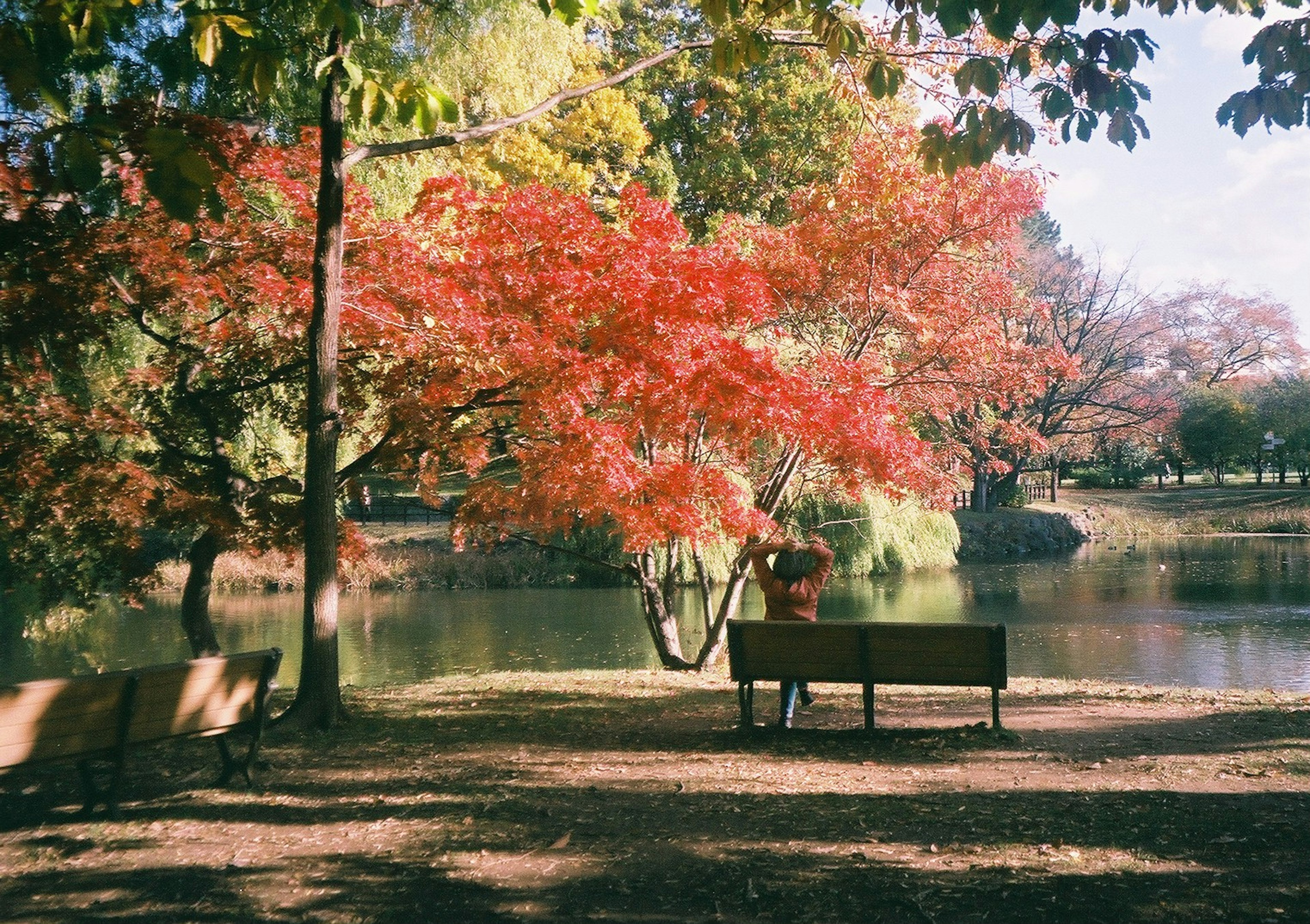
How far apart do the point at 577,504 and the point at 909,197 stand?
4655 millimetres

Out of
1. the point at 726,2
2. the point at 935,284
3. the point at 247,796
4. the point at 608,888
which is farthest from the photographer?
the point at 935,284

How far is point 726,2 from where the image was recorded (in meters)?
4.25

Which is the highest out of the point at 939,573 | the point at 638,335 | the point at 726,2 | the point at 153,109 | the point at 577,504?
the point at 153,109

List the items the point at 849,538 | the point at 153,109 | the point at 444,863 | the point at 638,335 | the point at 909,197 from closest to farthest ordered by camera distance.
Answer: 1. the point at 444,863
2. the point at 153,109
3. the point at 638,335
4. the point at 909,197
5. the point at 849,538

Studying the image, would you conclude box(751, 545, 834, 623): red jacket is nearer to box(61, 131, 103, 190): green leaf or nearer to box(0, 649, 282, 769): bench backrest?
box(0, 649, 282, 769): bench backrest

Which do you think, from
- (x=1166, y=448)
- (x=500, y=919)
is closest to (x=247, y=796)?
(x=500, y=919)

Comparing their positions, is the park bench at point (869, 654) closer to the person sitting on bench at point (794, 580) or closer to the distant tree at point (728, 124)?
the person sitting on bench at point (794, 580)

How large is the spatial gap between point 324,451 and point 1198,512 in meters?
38.5

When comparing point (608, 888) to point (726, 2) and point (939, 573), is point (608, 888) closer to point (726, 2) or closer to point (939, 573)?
point (726, 2)

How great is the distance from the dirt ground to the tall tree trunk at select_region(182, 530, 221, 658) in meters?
2.43

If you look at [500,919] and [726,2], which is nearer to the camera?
[500,919]

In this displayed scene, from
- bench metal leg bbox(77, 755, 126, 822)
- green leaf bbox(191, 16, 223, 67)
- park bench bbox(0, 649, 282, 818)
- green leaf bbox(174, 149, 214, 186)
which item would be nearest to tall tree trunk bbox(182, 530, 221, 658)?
park bench bbox(0, 649, 282, 818)

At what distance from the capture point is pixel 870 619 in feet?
57.8

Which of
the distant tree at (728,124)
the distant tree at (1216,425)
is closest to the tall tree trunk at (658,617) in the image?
the distant tree at (728,124)
